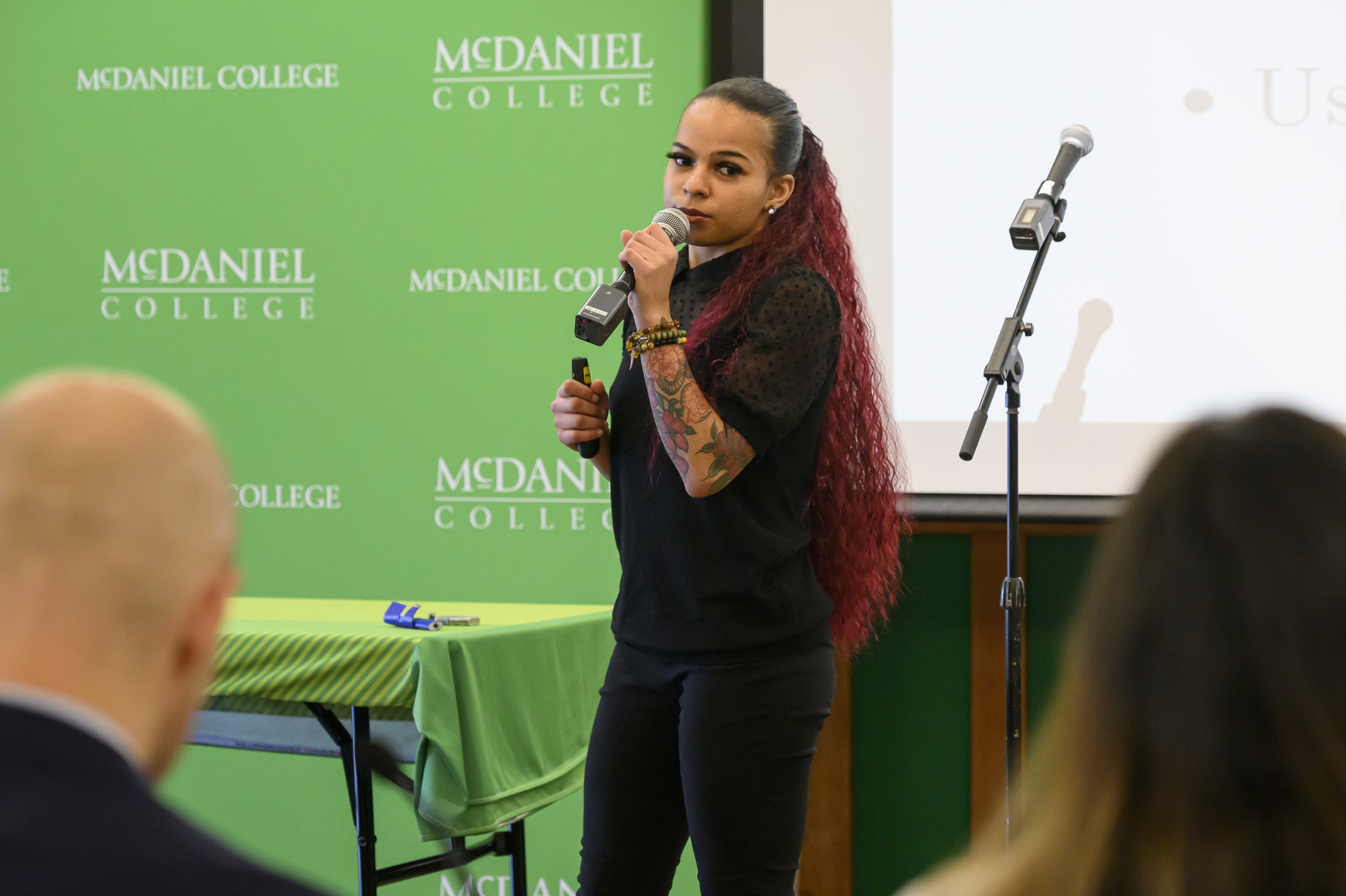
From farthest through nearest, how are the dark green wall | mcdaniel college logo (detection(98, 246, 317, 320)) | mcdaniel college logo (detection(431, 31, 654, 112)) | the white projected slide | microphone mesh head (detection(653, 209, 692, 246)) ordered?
mcdaniel college logo (detection(98, 246, 317, 320)) → mcdaniel college logo (detection(431, 31, 654, 112)) → the dark green wall → the white projected slide → microphone mesh head (detection(653, 209, 692, 246))

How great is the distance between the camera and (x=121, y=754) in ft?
1.71

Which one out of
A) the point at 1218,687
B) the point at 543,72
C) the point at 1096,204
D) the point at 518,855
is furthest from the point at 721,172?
the point at 543,72

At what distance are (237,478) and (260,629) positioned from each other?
4.01ft

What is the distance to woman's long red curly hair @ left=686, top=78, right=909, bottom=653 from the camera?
4.96 ft

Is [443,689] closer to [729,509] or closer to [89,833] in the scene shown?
[729,509]

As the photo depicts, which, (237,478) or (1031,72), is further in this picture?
(237,478)

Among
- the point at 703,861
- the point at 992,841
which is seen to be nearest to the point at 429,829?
the point at 703,861

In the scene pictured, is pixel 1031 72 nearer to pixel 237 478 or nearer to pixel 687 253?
pixel 687 253

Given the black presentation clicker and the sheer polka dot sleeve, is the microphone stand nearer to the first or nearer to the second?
the sheer polka dot sleeve

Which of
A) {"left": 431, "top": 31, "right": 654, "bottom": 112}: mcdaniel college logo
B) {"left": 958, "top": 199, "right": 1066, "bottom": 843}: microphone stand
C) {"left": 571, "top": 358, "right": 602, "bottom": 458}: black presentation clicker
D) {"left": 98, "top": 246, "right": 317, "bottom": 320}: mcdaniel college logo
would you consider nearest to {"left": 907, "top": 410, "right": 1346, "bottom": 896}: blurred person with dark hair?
{"left": 571, "top": 358, "right": 602, "bottom": 458}: black presentation clicker

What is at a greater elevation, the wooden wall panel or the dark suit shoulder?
the dark suit shoulder

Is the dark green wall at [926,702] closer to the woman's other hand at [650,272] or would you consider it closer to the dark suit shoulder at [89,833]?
the woman's other hand at [650,272]

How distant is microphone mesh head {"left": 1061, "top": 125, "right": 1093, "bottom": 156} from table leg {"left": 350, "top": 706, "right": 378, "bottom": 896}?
1463 mm

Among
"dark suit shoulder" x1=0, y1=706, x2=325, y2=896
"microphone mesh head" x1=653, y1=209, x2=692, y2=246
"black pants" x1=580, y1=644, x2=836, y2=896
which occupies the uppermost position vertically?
"microphone mesh head" x1=653, y1=209, x2=692, y2=246
